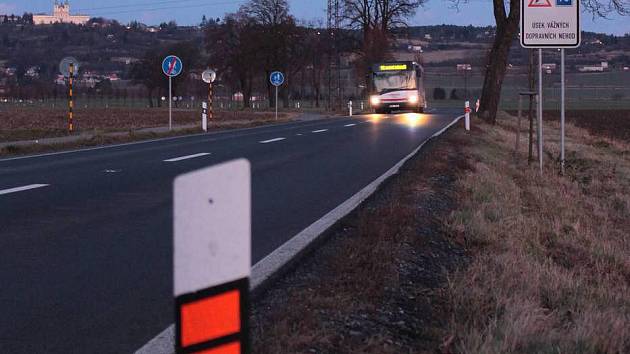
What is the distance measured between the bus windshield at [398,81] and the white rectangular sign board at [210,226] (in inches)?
1963

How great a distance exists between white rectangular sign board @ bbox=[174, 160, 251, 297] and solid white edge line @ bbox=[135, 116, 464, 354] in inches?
85.8

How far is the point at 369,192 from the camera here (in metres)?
11.6

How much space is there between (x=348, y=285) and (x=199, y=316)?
3441 millimetres

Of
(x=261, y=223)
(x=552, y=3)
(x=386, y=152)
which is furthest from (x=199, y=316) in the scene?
(x=386, y=152)

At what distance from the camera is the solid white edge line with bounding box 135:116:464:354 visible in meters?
4.76

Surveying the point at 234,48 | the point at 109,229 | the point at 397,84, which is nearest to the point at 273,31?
the point at 234,48

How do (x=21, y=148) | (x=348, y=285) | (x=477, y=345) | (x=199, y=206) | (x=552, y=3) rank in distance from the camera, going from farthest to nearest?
(x=21, y=148) < (x=552, y=3) < (x=348, y=285) < (x=477, y=345) < (x=199, y=206)

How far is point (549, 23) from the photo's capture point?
550 inches

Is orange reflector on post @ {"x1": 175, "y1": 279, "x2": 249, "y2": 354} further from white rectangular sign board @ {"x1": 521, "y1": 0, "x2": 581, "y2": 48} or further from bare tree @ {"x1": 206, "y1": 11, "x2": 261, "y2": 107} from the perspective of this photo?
bare tree @ {"x1": 206, "y1": 11, "x2": 261, "y2": 107}

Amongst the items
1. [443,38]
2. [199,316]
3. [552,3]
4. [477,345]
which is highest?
[443,38]

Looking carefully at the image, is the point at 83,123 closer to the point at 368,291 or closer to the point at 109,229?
the point at 109,229

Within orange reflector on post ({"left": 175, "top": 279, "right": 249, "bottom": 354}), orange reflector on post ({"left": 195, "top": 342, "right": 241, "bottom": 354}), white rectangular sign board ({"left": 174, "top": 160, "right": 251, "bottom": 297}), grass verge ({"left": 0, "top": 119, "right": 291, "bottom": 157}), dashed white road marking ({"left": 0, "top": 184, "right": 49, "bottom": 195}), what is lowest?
dashed white road marking ({"left": 0, "top": 184, "right": 49, "bottom": 195})

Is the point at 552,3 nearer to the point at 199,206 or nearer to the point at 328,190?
the point at 328,190

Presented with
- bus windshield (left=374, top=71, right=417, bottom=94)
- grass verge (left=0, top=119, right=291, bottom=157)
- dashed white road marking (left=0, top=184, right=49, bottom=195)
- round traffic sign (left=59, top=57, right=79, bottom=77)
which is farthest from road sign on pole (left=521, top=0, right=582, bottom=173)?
bus windshield (left=374, top=71, right=417, bottom=94)
